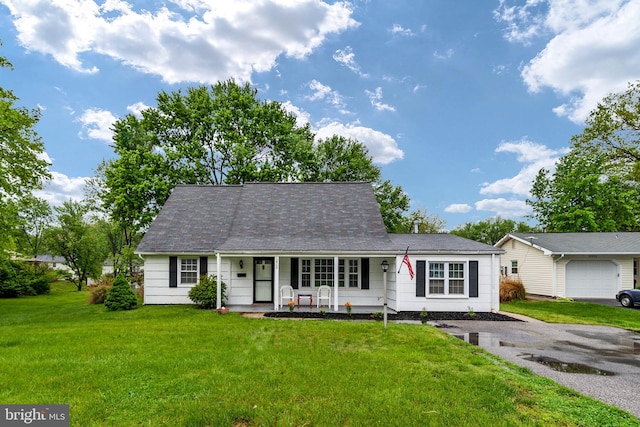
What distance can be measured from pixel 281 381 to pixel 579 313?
15.4 meters

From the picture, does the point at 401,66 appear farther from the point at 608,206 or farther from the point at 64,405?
the point at 608,206

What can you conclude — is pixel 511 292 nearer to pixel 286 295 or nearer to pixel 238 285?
pixel 286 295

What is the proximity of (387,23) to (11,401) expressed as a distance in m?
17.5

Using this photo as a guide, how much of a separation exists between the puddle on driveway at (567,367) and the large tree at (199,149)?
63.9 ft

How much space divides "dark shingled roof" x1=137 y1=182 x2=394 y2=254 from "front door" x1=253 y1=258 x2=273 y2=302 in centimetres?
104

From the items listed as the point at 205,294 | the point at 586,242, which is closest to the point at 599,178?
the point at 586,242

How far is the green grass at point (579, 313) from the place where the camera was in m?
12.2

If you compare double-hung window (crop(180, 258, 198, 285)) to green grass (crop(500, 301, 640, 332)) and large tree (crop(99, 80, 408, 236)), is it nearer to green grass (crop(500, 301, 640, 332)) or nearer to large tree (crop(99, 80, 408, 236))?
large tree (crop(99, 80, 408, 236))

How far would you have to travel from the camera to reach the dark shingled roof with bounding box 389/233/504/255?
42.0 ft

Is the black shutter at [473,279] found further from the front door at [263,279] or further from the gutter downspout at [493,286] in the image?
the front door at [263,279]

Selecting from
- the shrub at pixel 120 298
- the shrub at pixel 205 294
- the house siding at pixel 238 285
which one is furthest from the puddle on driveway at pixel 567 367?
the shrub at pixel 120 298

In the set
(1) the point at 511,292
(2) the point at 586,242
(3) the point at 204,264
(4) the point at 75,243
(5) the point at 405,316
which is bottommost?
(1) the point at 511,292

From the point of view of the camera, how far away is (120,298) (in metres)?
13.7

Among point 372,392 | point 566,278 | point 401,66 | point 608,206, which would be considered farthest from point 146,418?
point 608,206
